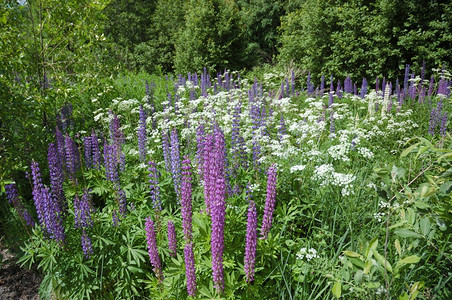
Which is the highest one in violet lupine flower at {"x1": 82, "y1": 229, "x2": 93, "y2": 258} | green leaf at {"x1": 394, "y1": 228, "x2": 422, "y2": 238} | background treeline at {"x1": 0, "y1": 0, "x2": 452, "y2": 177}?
background treeline at {"x1": 0, "y1": 0, "x2": 452, "y2": 177}

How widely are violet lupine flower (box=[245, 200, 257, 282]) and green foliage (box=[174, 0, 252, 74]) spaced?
Result: 530 inches

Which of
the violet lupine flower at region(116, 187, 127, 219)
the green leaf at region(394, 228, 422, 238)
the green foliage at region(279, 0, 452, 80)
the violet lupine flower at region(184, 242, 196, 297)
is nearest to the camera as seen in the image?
the green leaf at region(394, 228, 422, 238)

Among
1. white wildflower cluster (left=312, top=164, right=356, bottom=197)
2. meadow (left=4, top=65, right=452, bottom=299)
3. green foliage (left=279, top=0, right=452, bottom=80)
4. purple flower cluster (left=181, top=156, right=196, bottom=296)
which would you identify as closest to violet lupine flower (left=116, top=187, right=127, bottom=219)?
meadow (left=4, top=65, right=452, bottom=299)

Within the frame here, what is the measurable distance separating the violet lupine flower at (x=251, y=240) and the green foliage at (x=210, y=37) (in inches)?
530

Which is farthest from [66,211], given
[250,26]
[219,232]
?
[250,26]

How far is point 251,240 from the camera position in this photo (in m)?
2.10

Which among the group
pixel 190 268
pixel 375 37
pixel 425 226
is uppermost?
pixel 375 37

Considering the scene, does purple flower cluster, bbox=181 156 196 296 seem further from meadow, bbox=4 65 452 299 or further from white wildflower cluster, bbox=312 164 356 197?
white wildflower cluster, bbox=312 164 356 197

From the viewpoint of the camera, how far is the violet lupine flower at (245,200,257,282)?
6.73ft

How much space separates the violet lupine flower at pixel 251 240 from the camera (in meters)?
2.05

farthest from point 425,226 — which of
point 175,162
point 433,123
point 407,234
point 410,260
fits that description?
point 433,123

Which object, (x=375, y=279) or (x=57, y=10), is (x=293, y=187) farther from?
(x=57, y=10)

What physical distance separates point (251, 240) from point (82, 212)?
178 cm

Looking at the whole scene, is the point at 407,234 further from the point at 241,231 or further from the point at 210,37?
the point at 210,37
